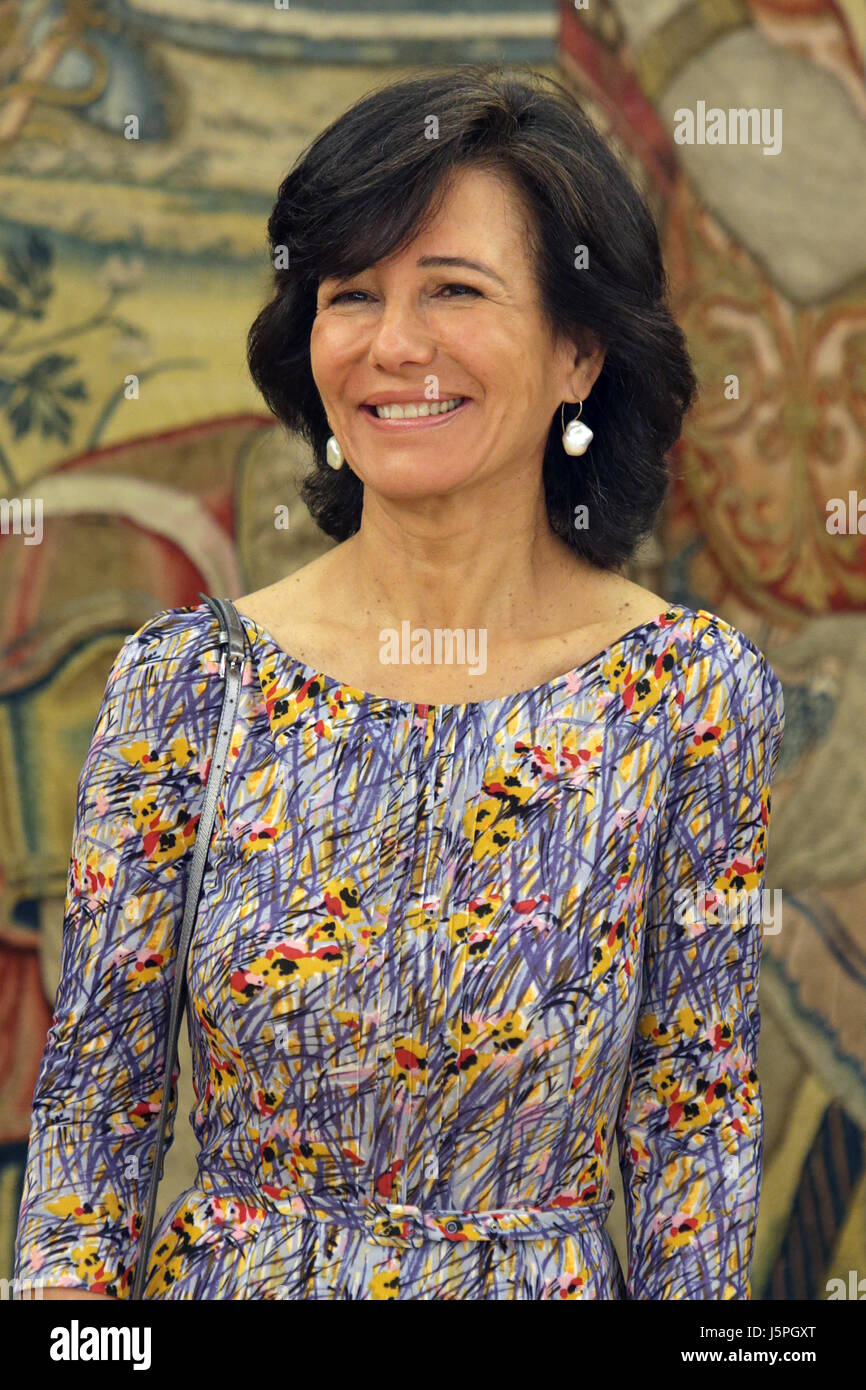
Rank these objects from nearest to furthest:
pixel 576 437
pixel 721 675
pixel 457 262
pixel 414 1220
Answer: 1. pixel 414 1220
2. pixel 457 262
3. pixel 721 675
4. pixel 576 437

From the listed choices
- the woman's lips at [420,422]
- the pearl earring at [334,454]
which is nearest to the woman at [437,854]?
the woman's lips at [420,422]

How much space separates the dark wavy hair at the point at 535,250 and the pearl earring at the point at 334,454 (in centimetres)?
5

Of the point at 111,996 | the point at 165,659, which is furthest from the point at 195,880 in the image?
the point at 165,659

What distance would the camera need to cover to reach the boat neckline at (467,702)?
2195 millimetres

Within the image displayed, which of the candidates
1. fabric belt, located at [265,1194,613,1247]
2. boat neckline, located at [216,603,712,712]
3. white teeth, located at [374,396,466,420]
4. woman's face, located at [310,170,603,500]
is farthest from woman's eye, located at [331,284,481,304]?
fabric belt, located at [265,1194,613,1247]

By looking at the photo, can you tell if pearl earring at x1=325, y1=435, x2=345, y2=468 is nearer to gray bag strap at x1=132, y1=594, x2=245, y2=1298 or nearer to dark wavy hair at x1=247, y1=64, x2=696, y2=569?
dark wavy hair at x1=247, y1=64, x2=696, y2=569

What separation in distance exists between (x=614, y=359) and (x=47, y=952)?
193cm

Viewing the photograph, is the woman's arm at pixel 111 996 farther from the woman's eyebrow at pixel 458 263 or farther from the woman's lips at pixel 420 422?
the woman's eyebrow at pixel 458 263

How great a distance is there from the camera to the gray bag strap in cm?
207

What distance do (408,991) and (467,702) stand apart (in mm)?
390

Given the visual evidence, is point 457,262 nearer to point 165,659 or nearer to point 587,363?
point 587,363

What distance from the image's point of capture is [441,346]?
2117 millimetres

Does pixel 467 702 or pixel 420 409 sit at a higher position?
pixel 420 409

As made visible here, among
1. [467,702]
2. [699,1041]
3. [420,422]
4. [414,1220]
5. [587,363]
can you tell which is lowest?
[414,1220]
